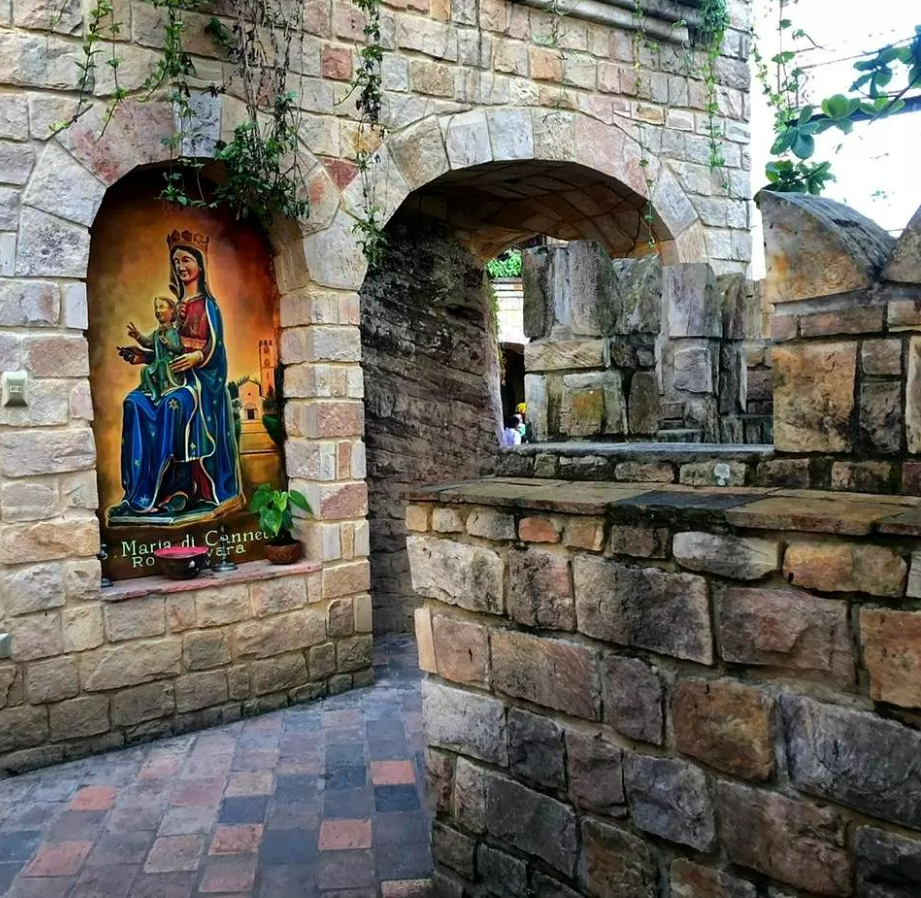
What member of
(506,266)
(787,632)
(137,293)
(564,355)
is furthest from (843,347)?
(506,266)

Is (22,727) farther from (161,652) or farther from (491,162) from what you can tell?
(491,162)

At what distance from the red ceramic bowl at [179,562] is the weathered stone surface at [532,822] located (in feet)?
7.06

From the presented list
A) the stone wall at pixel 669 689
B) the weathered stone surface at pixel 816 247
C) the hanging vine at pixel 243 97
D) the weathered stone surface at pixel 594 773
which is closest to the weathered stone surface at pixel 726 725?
the stone wall at pixel 669 689

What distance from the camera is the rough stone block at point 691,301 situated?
2604 millimetres

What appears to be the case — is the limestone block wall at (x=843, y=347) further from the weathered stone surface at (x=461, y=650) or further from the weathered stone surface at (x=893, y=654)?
the weathered stone surface at (x=461, y=650)

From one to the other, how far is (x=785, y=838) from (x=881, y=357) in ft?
3.01

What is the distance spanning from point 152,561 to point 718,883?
2991mm

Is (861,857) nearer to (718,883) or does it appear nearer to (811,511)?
(718,883)

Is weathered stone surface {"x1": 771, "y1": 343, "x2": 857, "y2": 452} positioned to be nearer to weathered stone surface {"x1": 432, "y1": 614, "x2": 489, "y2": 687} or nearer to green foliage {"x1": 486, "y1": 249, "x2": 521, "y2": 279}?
weathered stone surface {"x1": 432, "y1": 614, "x2": 489, "y2": 687}

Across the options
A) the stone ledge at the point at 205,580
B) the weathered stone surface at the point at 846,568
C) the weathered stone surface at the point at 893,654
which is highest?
the weathered stone surface at the point at 846,568

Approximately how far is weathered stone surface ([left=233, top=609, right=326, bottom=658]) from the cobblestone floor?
0.31 m

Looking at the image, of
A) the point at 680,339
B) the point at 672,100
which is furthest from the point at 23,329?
the point at 672,100

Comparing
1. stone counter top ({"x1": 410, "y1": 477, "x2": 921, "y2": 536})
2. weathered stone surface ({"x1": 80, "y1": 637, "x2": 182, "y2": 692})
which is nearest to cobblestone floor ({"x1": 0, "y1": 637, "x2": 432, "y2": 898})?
weathered stone surface ({"x1": 80, "y1": 637, "x2": 182, "y2": 692})

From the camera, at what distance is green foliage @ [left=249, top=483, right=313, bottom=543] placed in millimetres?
4184
